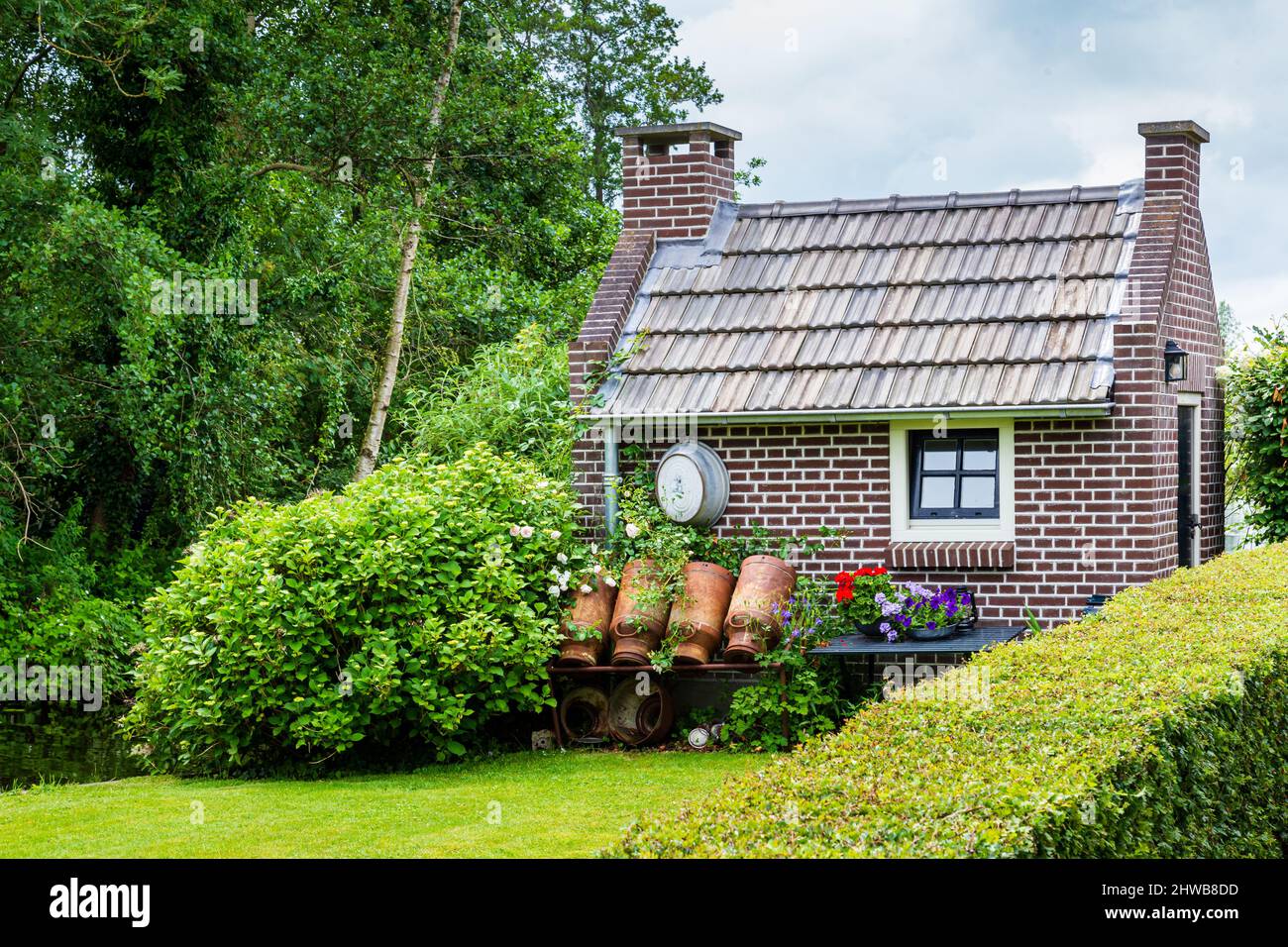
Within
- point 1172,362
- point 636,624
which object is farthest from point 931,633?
point 1172,362

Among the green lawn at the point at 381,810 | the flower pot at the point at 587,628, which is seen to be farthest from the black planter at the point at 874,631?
the flower pot at the point at 587,628

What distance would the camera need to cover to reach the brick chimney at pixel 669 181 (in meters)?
14.1

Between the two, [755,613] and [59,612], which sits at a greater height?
[755,613]

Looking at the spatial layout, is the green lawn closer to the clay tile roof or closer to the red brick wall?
the red brick wall

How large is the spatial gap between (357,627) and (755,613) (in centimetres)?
312

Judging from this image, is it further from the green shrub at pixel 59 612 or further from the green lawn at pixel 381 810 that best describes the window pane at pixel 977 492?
the green shrub at pixel 59 612

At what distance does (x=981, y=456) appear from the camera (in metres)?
12.1

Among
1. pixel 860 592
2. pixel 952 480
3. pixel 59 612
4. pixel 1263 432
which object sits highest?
pixel 1263 432

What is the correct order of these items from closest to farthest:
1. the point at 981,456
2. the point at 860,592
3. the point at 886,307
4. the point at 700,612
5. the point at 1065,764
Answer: the point at 1065,764 → the point at 700,612 → the point at 860,592 → the point at 981,456 → the point at 886,307

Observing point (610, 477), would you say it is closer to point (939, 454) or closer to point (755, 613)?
point (755, 613)

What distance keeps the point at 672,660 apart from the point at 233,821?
364 centimetres
